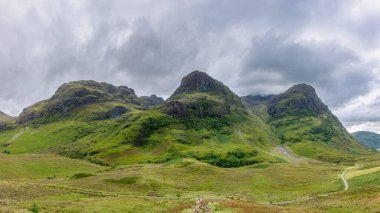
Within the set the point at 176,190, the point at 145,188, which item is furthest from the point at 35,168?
the point at 176,190

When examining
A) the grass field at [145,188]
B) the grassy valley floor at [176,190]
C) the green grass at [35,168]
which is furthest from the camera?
the green grass at [35,168]

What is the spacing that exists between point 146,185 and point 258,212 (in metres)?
63.4

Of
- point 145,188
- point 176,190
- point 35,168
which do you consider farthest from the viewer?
point 35,168

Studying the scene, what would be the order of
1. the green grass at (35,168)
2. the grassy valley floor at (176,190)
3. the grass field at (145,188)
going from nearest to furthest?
the grassy valley floor at (176,190), the grass field at (145,188), the green grass at (35,168)

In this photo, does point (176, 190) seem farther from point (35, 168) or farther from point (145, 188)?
point (35, 168)

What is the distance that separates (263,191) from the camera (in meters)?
103

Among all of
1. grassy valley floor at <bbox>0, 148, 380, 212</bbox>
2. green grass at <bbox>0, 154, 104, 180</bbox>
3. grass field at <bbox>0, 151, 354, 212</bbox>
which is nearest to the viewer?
grassy valley floor at <bbox>0, 148, 380, 212</bbox>

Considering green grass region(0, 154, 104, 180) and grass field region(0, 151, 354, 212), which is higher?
green grass region(0, 154, 104, 180)

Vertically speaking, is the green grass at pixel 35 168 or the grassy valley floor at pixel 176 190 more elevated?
the green grass at pixel 35 168

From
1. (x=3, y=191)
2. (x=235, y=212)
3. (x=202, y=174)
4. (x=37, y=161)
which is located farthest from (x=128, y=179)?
(x=37, y=161)

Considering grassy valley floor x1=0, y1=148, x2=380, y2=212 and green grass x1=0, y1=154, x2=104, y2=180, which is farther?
green grass x1=0, y1=154, x2=104, y2=180

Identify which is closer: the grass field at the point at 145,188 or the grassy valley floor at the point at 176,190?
the grassy valley floor at the point at 176,190

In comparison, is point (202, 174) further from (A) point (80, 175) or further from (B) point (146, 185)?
(A) point (80, 175)

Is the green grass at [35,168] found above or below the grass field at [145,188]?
above
